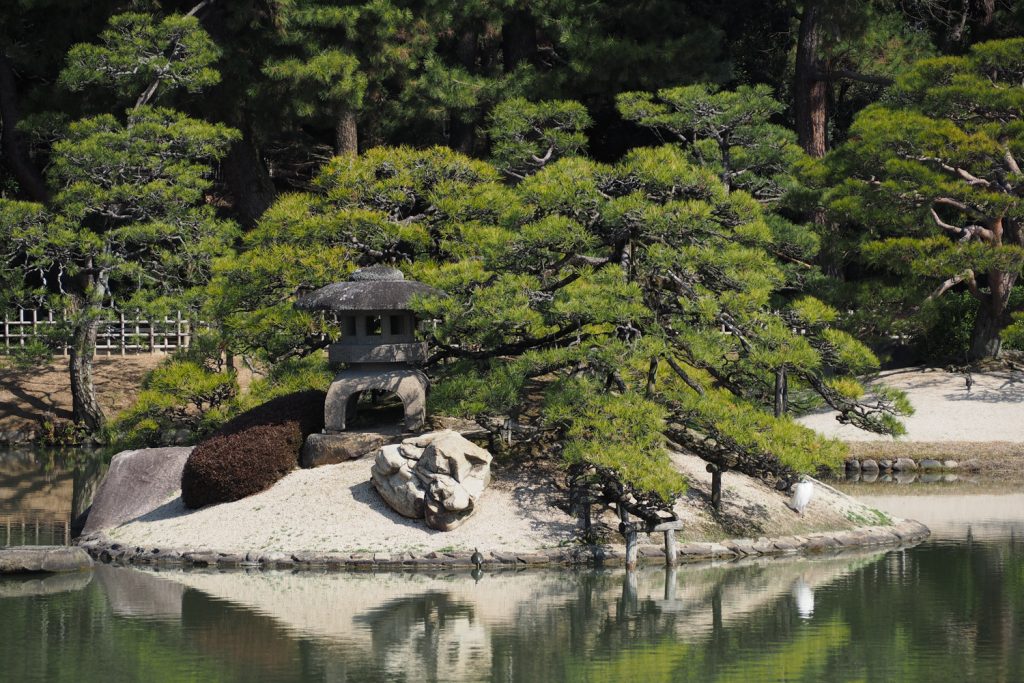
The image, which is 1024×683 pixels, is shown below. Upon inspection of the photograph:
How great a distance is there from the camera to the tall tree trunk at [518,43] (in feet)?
92.5

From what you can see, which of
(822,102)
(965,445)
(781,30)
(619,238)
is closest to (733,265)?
(619,238)

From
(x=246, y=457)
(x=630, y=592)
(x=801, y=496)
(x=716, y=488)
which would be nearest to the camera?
(x=630, y=592)

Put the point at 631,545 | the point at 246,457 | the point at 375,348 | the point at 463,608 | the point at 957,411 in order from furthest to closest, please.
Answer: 1. the point at 957,411
2. the point at 375,348
3. the point at 246,457
4. the point at 631,545
5. the point at 463,608

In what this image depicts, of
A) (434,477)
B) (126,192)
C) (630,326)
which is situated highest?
(126,192)

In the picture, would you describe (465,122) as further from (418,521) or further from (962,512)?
(418,521)

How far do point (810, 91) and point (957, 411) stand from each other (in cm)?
664

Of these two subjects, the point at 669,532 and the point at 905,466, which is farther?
the point at 905,466

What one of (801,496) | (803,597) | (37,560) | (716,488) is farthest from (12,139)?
(803,597)

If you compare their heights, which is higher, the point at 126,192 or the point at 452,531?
the point at 126,192

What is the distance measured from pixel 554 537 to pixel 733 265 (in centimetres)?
326

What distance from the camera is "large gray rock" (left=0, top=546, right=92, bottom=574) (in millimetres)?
13578

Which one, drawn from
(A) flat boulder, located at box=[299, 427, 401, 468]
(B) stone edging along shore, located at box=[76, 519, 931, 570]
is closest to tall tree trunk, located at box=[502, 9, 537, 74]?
(A) flat boulder, located at box=[299, 427, 401, 468]

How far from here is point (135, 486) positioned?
15.6 meters

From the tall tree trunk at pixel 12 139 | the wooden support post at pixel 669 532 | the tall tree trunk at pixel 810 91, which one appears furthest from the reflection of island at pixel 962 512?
the tall tree trunk at pixel 12 139
